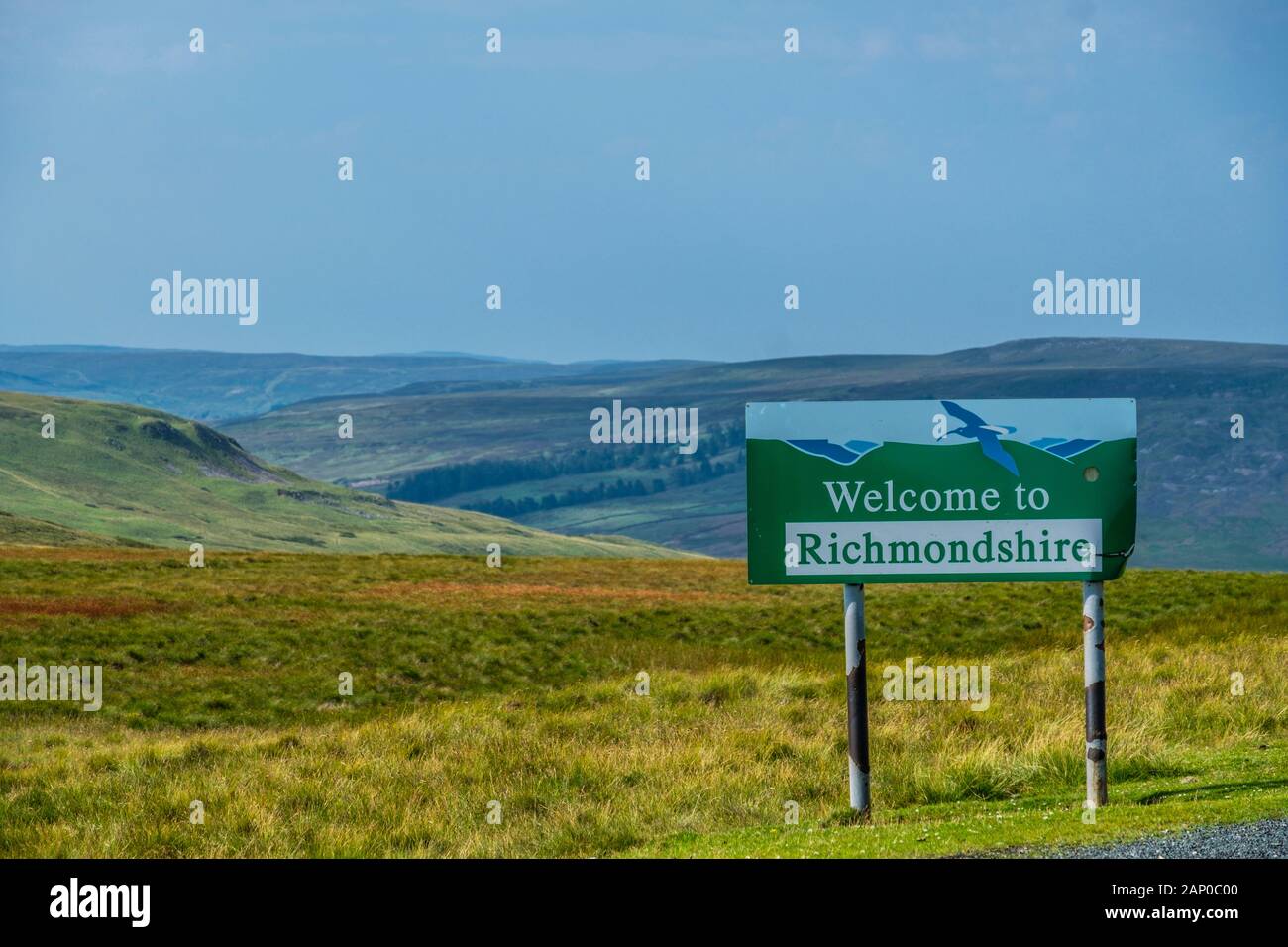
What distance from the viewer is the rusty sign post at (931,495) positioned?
41.5 feet

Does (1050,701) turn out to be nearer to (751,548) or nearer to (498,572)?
(751,548)

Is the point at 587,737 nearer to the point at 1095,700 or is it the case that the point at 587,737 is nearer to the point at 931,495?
the point at 931,495

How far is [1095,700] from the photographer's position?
12289mm

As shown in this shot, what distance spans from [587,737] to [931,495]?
778 cm

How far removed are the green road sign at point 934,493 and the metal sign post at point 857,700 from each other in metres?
0.27

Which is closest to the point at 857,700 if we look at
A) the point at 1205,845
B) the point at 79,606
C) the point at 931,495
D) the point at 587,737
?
the point at 931,495

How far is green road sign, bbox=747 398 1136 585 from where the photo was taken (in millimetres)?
12648

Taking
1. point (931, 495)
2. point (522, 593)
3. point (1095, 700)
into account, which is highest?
point (931, 495)

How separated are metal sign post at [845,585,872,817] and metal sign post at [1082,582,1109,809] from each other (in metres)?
1.92

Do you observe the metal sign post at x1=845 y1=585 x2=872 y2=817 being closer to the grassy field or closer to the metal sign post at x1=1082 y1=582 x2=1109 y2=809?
the grassy field

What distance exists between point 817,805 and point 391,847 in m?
4.07

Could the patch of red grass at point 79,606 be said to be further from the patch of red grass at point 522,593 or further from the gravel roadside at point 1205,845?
the gravel roadside at point 1205,845

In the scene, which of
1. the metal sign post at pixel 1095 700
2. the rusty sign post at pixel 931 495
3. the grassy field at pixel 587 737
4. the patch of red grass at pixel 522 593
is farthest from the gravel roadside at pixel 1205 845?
the patch of red grass at pixel 522 593
